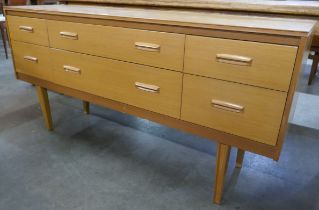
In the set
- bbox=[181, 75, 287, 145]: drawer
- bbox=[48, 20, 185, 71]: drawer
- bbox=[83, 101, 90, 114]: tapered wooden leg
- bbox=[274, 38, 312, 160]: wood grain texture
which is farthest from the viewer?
bbox=[83, 101, 90, 114]: tapered wooden leg

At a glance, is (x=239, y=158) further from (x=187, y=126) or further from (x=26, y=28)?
(x=26, y=28)

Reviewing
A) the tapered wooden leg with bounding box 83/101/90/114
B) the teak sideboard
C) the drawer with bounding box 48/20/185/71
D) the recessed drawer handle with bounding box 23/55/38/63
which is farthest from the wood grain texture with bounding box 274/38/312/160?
the tapered wooden leg with bounding box 83/101/90/114

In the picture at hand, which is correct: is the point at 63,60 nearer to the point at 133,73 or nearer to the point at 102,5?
the point at 133,73

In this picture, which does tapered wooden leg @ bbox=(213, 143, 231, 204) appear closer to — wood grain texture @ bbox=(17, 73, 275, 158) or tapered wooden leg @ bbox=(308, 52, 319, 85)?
wood grain texture @ bbox=(17, 73, 275, 158)

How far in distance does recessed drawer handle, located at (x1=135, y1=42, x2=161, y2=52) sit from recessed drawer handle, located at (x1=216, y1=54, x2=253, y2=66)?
243 mm

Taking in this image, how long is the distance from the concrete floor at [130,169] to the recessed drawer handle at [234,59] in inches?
27.5

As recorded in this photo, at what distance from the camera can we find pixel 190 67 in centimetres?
99

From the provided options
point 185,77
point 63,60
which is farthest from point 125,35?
point 63,60

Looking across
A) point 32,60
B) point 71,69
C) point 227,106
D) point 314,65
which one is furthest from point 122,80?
point 314,65

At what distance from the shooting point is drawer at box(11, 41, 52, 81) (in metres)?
1.46

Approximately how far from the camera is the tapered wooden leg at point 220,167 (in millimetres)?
1099

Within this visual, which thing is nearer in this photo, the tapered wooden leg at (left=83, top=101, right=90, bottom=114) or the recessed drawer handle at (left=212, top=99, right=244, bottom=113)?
the recessed drawer handle at (left=212, top=99, right=244, bottom=113)

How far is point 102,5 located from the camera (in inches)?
70.4

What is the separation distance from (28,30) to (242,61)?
117 cm
